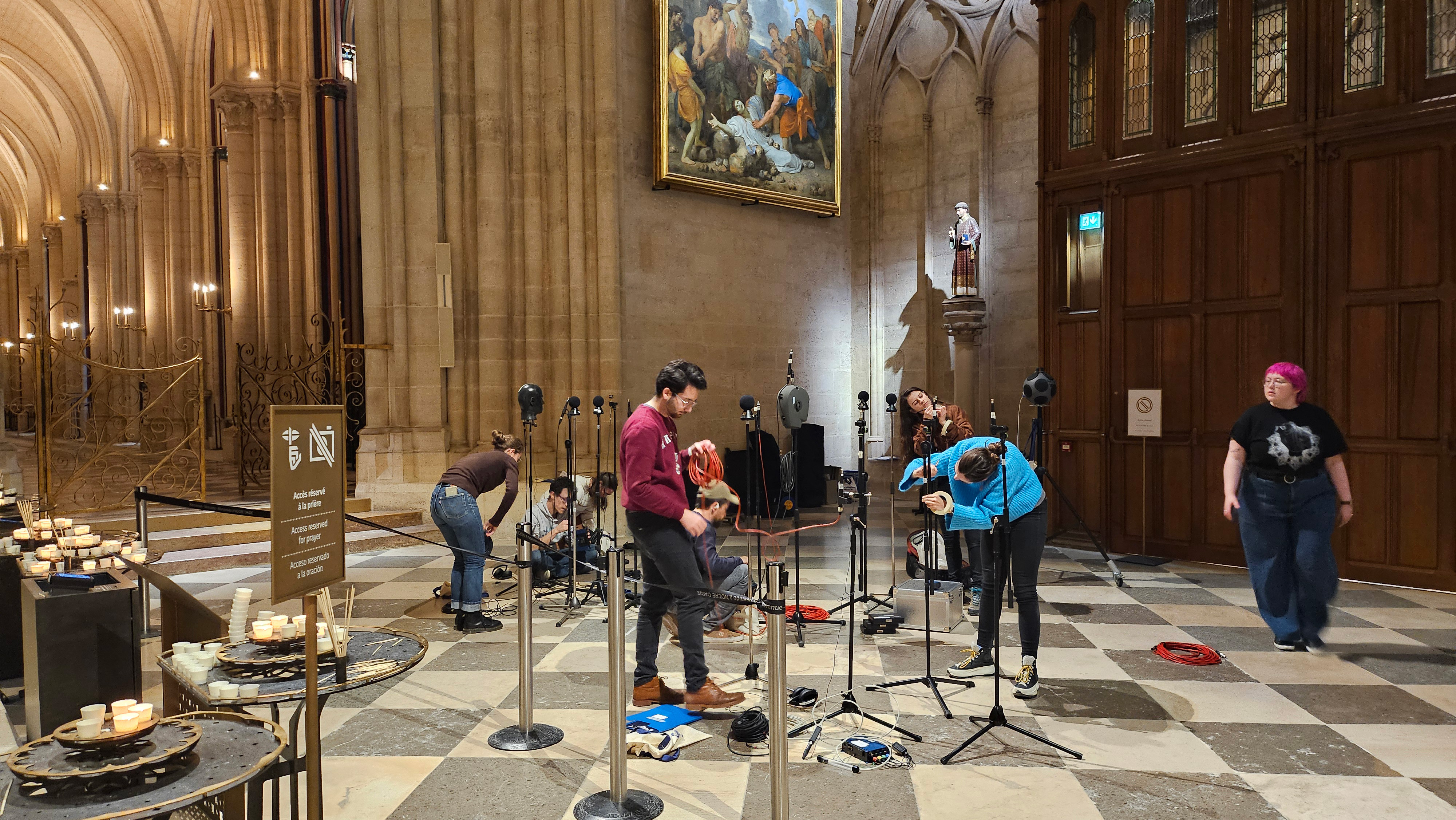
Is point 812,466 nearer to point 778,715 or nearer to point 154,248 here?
point 778,715

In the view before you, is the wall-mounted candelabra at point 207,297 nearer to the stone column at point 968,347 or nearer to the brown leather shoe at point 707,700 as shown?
the stone column at point 968,347

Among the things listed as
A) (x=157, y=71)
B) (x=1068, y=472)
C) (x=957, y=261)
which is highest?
(x=157, y=71)

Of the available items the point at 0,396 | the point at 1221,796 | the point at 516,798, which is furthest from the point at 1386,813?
the point at 0,396

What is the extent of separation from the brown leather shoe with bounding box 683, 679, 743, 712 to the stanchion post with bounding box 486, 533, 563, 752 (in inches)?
28.3

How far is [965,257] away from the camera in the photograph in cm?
1348

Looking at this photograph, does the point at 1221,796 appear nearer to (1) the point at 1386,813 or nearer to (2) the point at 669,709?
(1) the point at 1386,813

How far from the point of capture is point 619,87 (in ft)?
37.3

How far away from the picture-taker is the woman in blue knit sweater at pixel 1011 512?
4.84m

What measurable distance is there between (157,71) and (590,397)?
17161 millimetres

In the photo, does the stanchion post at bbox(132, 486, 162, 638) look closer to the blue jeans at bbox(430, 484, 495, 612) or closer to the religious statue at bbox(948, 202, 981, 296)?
the blue jeans at bbox(430, 484, 495, 612)

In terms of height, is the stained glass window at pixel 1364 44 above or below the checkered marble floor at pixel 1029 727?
above

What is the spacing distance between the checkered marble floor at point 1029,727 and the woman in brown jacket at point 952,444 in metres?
0.60

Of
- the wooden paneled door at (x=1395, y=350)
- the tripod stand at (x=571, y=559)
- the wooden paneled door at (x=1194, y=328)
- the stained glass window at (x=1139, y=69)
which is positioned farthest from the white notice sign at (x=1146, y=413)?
the tripod stand at (x=571, y=559)

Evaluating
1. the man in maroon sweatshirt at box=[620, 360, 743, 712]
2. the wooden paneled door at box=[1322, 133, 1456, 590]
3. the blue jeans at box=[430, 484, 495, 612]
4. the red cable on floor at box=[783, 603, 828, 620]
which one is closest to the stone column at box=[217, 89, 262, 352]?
the blue jeans at box=[430, 484, 495, 612]
